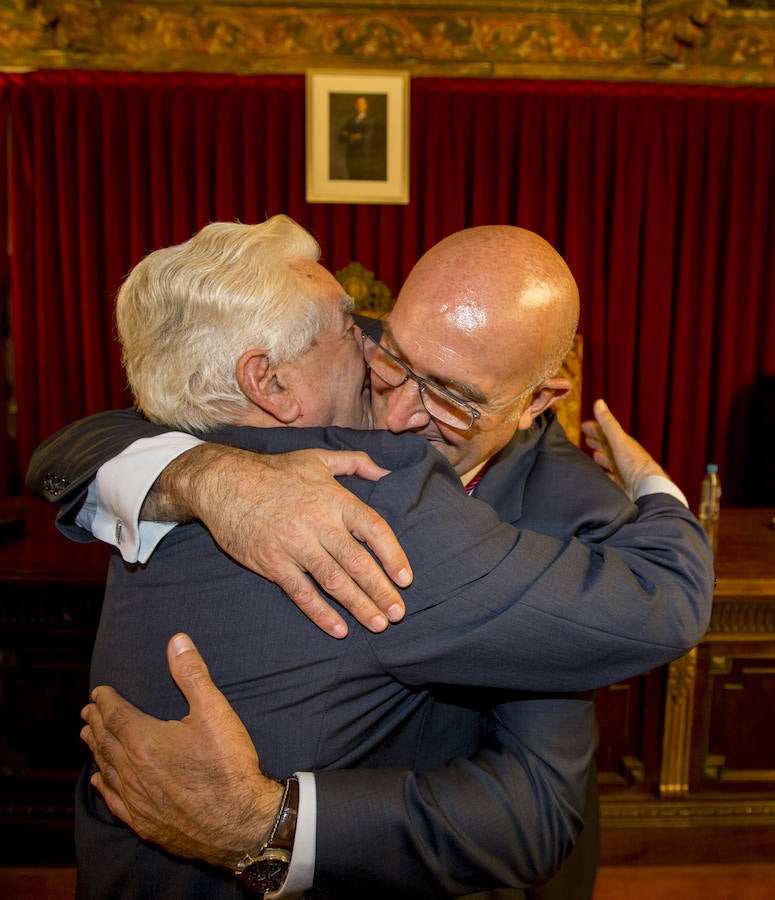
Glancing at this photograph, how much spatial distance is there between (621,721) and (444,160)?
3666 mm

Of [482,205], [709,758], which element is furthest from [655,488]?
[482,205]

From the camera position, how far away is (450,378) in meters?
1.27

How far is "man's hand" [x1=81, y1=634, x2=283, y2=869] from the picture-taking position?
0.97 m

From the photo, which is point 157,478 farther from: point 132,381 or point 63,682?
point 63,682

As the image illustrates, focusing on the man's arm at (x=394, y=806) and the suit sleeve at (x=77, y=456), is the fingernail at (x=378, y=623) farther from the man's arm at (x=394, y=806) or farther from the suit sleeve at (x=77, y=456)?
the suit sleeve at (x=77, y=456)

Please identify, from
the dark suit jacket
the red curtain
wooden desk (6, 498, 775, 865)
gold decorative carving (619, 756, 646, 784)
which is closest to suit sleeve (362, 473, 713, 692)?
the dark suit jacket

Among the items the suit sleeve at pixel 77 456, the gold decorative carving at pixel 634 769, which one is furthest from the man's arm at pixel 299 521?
the gold decorative carving at pixel 634 769

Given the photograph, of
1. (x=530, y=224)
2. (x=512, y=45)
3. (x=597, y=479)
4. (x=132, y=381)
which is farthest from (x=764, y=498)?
(x=132, y=381)

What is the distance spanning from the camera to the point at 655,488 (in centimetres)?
138

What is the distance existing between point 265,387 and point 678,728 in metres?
1.88

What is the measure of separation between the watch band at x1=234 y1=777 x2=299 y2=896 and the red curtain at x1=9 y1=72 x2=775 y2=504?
167 inches

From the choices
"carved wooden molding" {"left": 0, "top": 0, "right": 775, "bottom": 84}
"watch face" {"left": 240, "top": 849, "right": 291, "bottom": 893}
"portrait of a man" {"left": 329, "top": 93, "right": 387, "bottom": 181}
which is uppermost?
"carved wooden molding" {"left": 0, "top": 0, "right": 775, "bottom": 84}

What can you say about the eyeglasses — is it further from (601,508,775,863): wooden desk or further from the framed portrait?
the framed portrait

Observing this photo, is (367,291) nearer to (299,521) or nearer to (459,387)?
(459,387)
